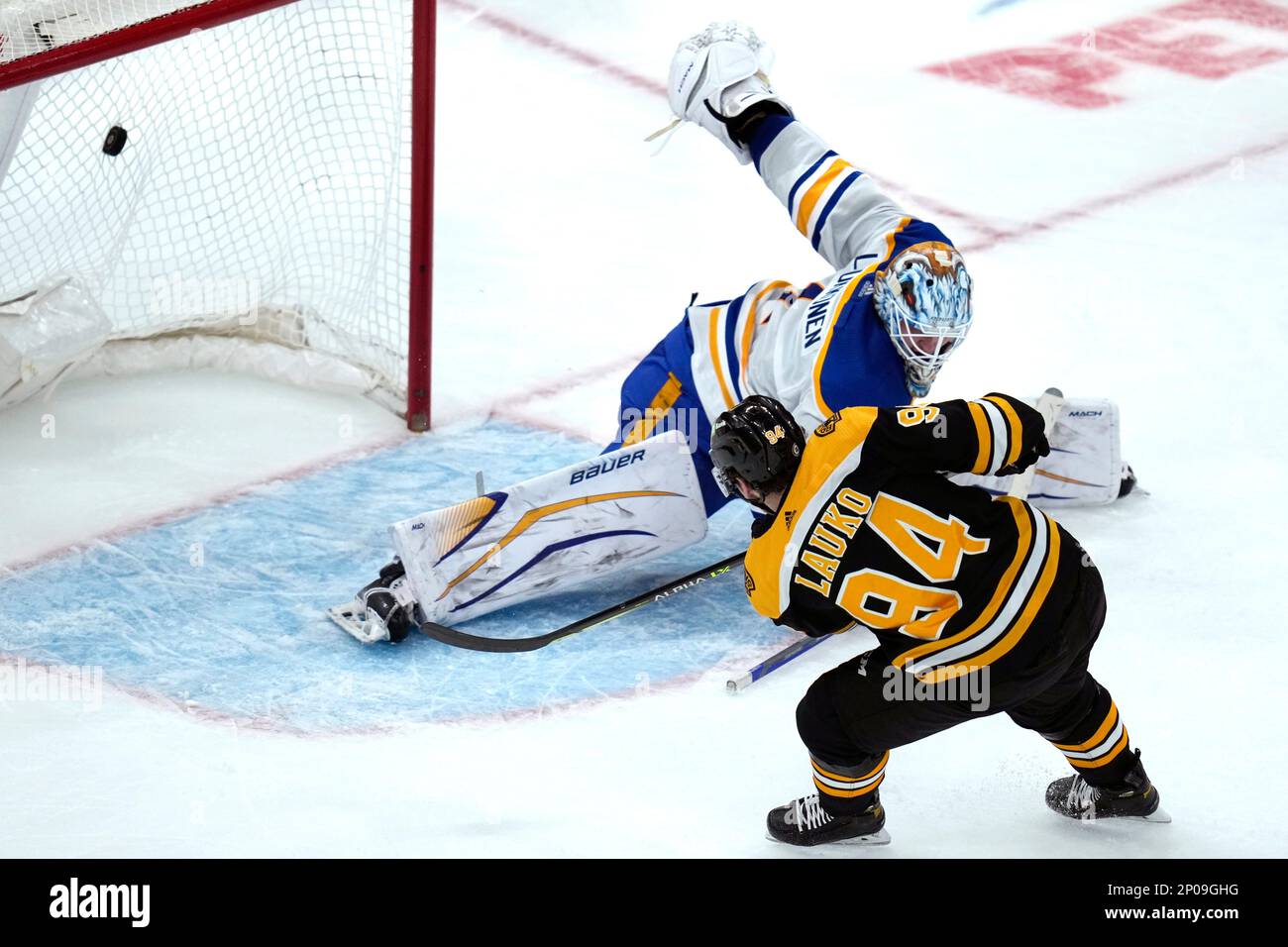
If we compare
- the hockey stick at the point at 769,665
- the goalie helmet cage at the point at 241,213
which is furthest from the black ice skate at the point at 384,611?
the goalie helmet cage at the point at 241,213

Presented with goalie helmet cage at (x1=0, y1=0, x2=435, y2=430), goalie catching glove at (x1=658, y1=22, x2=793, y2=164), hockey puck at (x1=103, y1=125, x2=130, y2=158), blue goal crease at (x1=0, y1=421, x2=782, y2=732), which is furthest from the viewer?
goalie helmet cage at (x1=0, y1=0, x2=435, y2=430)

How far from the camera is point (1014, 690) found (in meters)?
2.47

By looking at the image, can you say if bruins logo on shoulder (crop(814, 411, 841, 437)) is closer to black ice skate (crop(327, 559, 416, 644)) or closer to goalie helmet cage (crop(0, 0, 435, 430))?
black ice skate (crop(327, 559, 416, 644))

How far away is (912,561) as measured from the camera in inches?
93.7

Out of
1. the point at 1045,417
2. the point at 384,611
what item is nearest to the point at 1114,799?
the point at 1045,417

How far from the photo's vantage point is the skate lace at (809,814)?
268cm

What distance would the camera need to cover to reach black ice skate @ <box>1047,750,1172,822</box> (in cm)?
271

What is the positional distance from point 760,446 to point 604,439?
179 cm

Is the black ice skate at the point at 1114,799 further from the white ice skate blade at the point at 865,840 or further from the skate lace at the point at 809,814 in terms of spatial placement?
the skate lace at the point at 809,814

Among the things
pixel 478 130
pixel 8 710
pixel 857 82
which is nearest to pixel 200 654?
pixel 8 710

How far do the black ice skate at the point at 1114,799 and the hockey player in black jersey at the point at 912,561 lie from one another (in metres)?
0.26

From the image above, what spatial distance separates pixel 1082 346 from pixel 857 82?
1919mm

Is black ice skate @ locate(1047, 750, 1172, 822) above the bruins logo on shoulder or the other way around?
the other way around

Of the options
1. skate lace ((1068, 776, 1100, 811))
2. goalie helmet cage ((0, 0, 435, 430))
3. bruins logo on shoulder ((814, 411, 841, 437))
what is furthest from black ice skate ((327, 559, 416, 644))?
skate lace ((1068, 776, 1100, 811))
